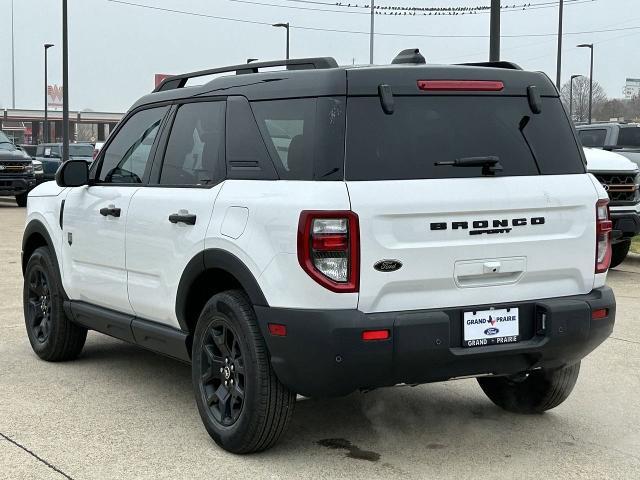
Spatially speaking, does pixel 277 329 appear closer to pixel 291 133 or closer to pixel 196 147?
pixel 291 133

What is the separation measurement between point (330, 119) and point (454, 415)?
6.68 feet

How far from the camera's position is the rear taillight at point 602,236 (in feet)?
14.7

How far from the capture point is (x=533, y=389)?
16.6ft

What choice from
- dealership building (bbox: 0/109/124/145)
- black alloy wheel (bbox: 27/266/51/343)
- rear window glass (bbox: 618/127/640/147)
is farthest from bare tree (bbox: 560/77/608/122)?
black alloy wheel (bbox: 27/266/51/343)

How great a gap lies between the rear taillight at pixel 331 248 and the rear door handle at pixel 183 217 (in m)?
0.91

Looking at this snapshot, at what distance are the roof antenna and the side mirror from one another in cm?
224

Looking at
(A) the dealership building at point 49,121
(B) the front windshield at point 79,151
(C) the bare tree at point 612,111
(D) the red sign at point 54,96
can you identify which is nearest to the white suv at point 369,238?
(B) the front windshield at point 79,151

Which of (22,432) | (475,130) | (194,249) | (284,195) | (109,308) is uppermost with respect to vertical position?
(475,130)

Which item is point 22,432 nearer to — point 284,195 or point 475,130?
point 284,195

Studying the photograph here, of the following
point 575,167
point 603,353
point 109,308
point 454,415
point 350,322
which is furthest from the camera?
point 603,353

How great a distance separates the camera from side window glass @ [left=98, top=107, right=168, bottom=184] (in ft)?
17.5

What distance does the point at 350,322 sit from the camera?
3848 millimetres

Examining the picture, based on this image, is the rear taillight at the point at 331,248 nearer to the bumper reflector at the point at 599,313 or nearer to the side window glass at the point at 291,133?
the side window glass at the point at 291,133

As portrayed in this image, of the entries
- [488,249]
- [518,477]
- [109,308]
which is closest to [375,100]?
[488,249]
